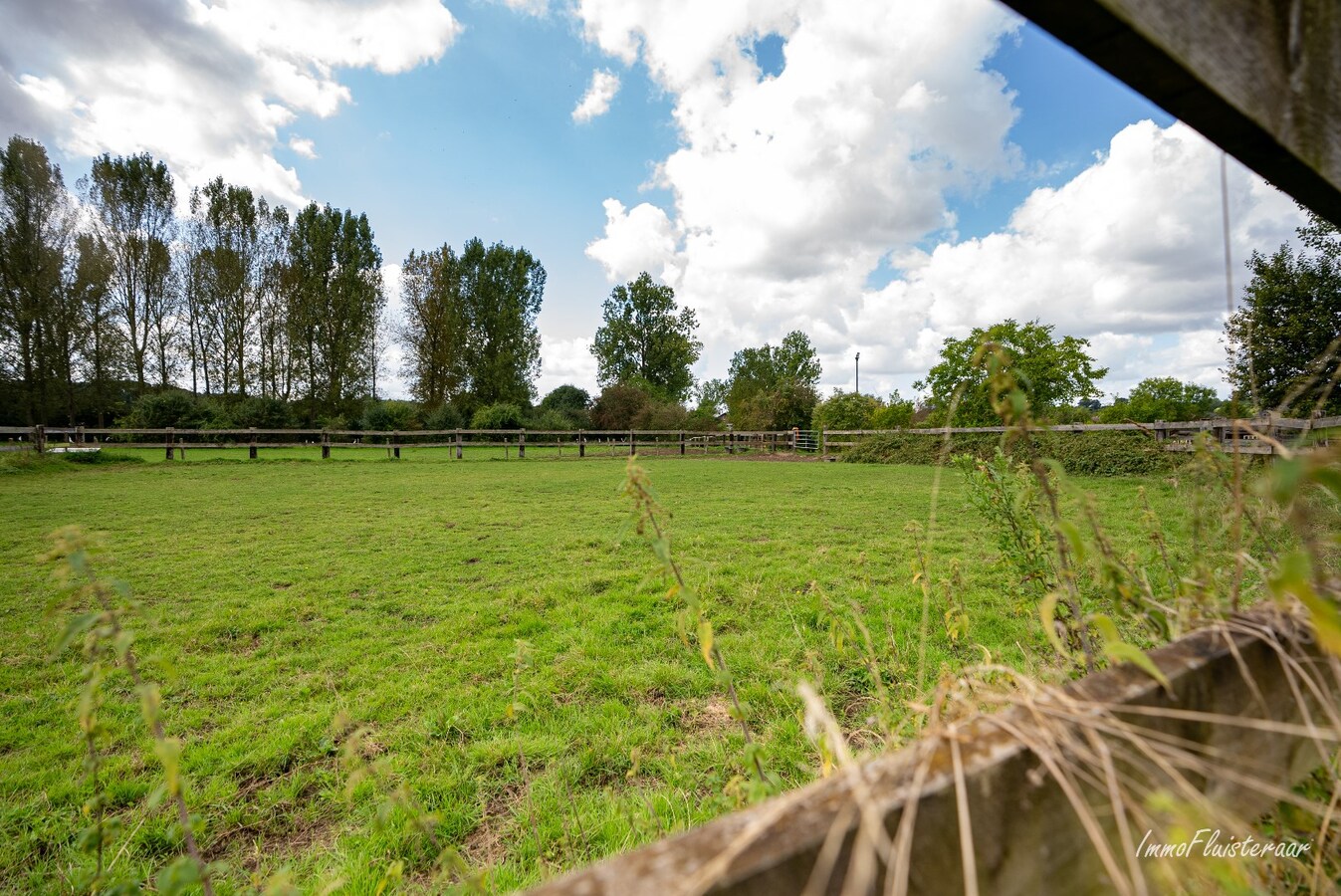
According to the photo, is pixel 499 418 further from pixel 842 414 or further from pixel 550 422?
pixel 842 414

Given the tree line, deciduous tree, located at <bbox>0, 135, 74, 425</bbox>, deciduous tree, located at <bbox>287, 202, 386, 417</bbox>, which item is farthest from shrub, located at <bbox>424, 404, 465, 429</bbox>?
deciduous tree, located at <bbox>0, 135, 74, 425</bbox>

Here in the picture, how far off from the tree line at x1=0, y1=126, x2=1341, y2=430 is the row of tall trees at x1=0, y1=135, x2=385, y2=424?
0.08 m

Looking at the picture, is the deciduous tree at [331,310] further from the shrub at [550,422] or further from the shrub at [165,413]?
the shrub at [550,422]

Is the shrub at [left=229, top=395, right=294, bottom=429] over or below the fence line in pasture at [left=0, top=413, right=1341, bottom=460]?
over

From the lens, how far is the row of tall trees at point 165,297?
24.8 m

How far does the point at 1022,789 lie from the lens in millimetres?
578

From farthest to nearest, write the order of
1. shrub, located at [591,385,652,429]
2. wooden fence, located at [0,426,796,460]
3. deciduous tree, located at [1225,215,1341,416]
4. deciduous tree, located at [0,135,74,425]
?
shrub, located at [591,385,652,429]
deciduous tree, located at [0,135,74,425]
wooden fence, located at [0,426,796,460]
deciduous tree, located at [1225,215,1341,416]

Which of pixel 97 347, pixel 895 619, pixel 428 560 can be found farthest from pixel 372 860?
pixel 97 347

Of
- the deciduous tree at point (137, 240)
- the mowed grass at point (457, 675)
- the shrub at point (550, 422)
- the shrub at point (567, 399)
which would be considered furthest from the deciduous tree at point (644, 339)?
the mowed grass at point (457, 675)

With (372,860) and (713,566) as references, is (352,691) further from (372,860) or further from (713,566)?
(713,566)

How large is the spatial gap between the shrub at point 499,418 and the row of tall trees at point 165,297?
978 cm

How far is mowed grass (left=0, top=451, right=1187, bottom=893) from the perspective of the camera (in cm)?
237

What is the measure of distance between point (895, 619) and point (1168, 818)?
4.04 metres

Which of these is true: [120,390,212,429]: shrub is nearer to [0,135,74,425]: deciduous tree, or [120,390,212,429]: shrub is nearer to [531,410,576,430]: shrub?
[0,135,74,425]: deciduous tree
